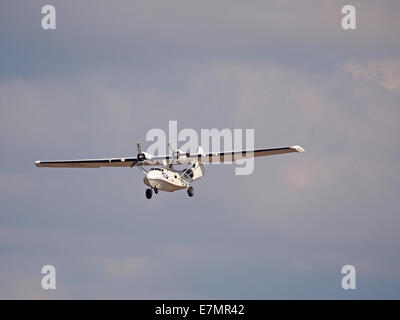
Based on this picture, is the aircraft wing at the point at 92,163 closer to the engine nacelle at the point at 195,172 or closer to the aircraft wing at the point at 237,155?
the engine nacelle at the point at 195,172

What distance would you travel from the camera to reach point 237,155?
68625 millimetres

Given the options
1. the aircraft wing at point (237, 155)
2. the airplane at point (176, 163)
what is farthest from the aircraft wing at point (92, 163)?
the aircraft wing at point (237, 155)

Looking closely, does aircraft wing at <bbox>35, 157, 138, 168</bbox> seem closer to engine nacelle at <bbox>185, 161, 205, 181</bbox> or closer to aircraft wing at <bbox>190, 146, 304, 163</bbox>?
engine nacelle at <bbox>185, 161, 205, 181</bbox>

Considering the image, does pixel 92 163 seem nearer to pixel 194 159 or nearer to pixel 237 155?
pixel 194 159

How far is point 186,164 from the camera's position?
70750mm

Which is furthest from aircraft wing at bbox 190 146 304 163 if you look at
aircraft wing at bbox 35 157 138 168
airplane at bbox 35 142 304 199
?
aircraft wing at bbox 35 157 138 168

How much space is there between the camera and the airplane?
66.4m

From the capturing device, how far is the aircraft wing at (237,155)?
6656 cm

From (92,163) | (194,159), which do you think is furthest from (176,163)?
(92,163)

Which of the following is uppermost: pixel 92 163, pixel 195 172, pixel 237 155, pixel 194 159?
pixel 92 163

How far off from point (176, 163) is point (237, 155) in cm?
443

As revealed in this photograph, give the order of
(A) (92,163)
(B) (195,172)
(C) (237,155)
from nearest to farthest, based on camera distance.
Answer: (C) (237,155) → (B) (195,172) → (A) (92,163)

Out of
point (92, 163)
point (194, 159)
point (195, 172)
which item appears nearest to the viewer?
point (194, 159)
